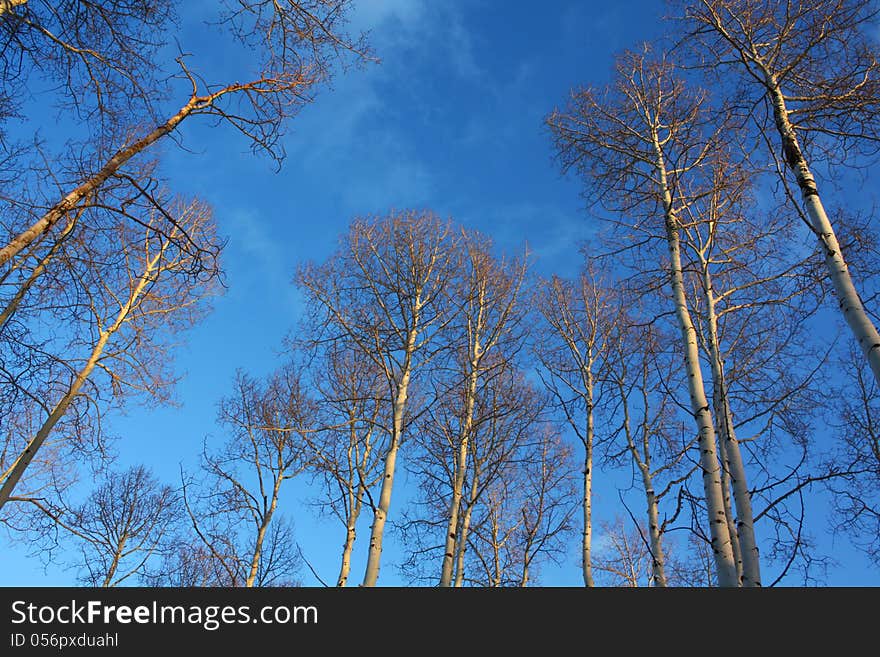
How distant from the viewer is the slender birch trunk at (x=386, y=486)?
20.9 feet

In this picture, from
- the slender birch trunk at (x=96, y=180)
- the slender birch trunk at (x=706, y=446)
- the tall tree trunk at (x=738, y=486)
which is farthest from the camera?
the tall tree trunk at (x=738, y=486)

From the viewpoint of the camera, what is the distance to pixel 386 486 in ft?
21.9

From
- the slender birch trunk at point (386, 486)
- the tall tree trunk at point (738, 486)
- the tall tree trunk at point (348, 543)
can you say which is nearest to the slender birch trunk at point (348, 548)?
the tall tree trunk at point (348, 543)

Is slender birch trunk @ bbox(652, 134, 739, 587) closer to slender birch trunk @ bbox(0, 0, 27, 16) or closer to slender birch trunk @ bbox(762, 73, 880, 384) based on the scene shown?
slender birch trunk @ bbox(762, 73, 880, 384)

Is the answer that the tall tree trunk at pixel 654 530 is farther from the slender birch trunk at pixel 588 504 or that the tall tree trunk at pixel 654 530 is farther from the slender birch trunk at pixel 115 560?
the slender birch trunk at pixel 115 560

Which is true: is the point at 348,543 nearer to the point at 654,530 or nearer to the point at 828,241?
the point at 654,530

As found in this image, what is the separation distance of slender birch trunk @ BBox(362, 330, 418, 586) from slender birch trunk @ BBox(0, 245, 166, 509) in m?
3.37

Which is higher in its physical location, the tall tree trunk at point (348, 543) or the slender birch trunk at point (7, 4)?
the slender birch trunk at point (7, 4)

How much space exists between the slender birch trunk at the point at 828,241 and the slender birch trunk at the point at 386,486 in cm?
487
